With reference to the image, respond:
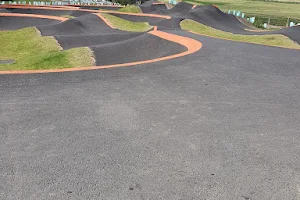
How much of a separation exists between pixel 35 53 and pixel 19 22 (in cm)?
1364

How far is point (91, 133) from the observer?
5898 millimetres

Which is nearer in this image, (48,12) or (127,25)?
(127,25)

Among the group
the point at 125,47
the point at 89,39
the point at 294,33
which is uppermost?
the point at 294,33

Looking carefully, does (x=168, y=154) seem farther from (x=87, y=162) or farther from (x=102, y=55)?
(x=102, y=55)

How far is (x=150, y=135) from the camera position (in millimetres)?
5855

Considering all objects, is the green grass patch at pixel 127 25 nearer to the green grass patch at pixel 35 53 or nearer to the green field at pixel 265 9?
the green grass patch at pixel 35 53

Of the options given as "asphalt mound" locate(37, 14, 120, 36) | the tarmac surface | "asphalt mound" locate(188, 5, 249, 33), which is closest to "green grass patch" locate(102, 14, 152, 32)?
"asphalt mound" locate(37, 14, 120, 36)

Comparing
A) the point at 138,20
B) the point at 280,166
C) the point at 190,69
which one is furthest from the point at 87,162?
the point at 138,20

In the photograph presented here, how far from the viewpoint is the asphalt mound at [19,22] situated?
32.1 metres

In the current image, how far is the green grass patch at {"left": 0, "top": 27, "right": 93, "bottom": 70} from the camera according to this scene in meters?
15.7

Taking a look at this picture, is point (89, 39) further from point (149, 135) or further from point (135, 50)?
point (149, 135)

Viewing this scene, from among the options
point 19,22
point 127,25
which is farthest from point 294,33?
point 19,22

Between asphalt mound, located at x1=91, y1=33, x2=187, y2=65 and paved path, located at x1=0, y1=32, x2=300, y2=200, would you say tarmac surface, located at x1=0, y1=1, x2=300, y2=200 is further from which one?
asphalt mound, located at x1=91, y1=33, x2=187, y2=65

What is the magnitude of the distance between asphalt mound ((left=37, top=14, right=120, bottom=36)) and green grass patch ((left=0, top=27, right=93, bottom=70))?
132cm
